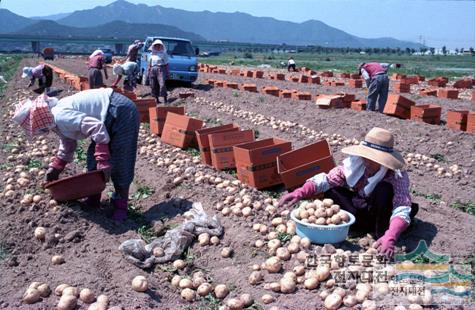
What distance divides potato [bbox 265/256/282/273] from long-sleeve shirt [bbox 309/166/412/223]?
93 cm

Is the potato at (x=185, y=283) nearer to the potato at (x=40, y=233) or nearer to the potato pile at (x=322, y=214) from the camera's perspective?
the potato pile at (x=322, y=214)

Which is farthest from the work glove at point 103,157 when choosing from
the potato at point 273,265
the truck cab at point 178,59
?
the truck cab at point 178,59

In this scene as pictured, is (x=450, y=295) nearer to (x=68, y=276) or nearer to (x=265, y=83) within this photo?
(x=68, y=276)

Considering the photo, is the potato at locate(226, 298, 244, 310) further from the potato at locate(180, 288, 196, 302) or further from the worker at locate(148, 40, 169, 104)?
the worker at locate(148, 40, 169, 104)

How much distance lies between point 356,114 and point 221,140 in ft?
18.4

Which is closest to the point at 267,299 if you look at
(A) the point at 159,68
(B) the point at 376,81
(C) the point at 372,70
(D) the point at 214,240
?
(D) the point at 214,240

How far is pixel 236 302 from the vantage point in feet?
11.3

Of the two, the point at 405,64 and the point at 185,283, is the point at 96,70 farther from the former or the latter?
the point at 405,64

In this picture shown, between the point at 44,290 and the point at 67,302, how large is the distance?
29 centimetres

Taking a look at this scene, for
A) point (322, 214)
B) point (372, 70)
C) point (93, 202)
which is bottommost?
point (93, 202)

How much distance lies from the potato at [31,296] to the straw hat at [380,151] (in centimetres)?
273

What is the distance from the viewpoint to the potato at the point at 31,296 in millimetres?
3436

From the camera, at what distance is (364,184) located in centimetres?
455

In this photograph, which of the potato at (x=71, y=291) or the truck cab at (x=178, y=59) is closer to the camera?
the potato at (x=71, y=291)
